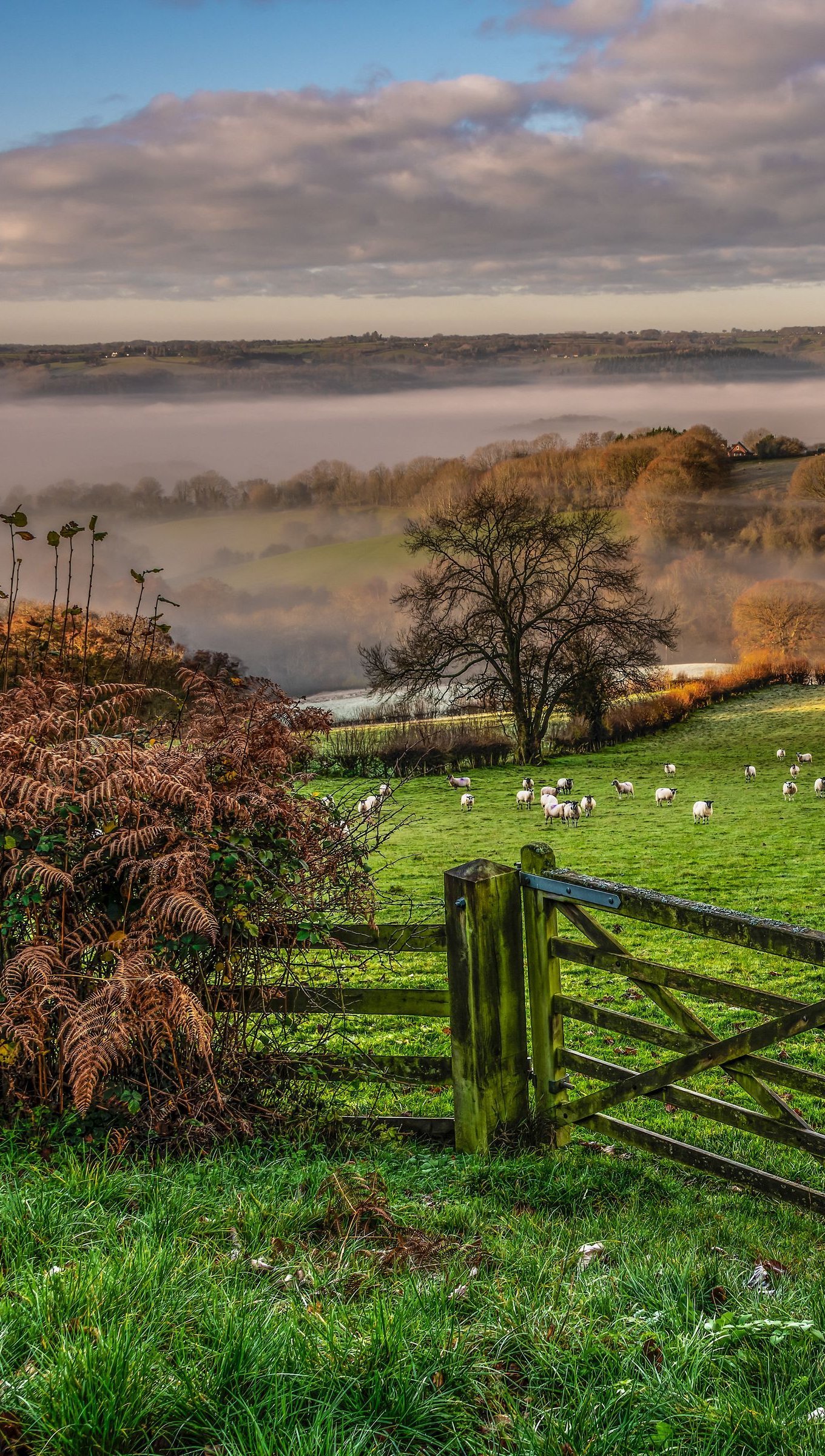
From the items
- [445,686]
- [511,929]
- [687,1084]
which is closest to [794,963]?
[687,1084]

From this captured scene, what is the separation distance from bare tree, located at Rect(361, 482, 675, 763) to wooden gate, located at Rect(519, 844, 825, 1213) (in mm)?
33893

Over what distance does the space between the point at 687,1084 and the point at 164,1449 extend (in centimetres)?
679

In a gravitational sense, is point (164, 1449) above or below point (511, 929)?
below

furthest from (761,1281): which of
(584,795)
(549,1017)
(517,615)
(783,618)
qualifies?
(783,618)

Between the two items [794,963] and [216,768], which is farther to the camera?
[794,963]

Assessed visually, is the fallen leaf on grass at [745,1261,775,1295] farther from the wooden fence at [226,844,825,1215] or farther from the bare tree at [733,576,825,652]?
the bare tree at [733,576,825,652]

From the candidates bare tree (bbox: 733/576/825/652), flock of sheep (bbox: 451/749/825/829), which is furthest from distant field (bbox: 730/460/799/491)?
flock of sheep (bbox: 451/749/825/829)

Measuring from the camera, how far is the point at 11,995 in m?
4.72

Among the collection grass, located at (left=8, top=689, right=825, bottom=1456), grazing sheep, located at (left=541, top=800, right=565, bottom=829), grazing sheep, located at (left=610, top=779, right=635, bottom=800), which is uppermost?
grass, located at (left=8, top=689, right=825, bottom=1456)

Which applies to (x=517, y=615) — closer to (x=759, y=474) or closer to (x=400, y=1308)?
(x=759, y=474)

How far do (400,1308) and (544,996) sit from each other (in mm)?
2188

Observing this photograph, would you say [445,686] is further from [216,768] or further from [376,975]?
[216,768]

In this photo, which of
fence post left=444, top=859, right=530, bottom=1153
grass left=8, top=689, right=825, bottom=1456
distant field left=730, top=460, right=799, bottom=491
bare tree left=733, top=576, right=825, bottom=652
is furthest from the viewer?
distant field left=730, top=460, right=799, bottom=491

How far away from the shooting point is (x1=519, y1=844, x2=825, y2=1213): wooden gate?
160 inches
